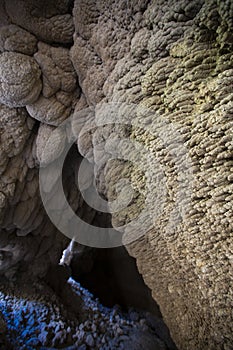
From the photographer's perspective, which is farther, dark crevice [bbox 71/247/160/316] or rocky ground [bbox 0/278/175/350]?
dark crevice [bbox 71/247/160/316]

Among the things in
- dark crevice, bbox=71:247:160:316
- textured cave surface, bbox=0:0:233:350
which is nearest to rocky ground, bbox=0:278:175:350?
dark crevice, bbox=71:247:160:316

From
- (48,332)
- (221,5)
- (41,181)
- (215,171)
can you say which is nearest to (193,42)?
(221,5)

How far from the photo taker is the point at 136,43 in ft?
2.80

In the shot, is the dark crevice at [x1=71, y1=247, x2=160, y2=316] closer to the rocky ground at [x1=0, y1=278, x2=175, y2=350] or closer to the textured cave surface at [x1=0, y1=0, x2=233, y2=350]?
the rocky ground at [x1=0, y1=278, x2=175, y2=350]

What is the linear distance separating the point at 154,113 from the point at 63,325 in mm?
1711

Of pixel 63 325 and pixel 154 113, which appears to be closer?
pixel 154 113

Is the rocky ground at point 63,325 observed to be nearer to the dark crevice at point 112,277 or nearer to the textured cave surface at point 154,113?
the dark crevice at point 112,277

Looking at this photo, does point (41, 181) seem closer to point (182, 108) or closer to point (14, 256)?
point (14, 256)

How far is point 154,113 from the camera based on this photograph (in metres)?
0.85

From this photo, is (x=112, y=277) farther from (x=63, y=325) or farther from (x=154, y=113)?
(x=154, y=113)

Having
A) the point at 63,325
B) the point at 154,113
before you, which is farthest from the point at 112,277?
the point at 154,113

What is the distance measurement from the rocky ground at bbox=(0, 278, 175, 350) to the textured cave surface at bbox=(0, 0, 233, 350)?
87 centimetres

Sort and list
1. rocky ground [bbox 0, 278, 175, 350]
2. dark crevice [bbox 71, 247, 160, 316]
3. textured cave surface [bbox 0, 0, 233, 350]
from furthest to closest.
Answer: dark crevice [bbox 71, 247, 160, 316]
rocky ground [bbox 0, 278, 175, 350]
textured cave surface [bbox 0, 0, 233, 350]

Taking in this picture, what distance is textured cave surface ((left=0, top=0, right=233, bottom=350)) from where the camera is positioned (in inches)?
28.0
